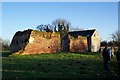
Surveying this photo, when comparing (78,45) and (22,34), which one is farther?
(78,45)

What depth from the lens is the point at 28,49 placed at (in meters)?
38.8

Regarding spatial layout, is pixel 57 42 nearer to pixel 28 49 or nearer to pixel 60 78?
pixel 28 49

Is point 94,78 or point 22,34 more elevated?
point 22,34

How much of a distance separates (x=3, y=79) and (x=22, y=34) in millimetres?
29623

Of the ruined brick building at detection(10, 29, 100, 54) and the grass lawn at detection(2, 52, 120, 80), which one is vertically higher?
the ruined brick building at detection(10, 29, 100, 54)

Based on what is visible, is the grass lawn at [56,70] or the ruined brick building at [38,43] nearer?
the grass lawn at [56,70]

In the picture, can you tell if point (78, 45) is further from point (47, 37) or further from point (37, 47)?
point (37, 47)

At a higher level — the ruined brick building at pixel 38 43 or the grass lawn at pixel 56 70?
the ruined brick building at pixel 38 43

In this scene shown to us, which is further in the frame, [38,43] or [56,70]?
[38,43]

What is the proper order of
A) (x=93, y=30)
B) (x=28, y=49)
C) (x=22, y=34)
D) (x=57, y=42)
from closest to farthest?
(x=28, y=49) → (x=22, y=34) → (x=57, y=42) → (x=93, y=30)

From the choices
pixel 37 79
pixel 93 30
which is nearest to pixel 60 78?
pixel 37 79

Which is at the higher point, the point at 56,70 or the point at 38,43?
the point at 38,43

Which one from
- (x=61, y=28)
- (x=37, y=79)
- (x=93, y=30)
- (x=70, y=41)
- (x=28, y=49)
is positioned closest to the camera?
(x=37, y=79)

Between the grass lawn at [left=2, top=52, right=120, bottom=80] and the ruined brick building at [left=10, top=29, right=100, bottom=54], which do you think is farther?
the ruined brick building at [left=10, top=29, right=100, bottom=54]
